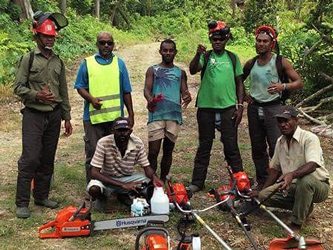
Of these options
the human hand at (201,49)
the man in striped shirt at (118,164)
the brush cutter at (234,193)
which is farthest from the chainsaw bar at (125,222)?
the human hand at (201,49)

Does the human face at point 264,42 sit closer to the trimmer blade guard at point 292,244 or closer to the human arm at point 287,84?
the human arm at point 287,84

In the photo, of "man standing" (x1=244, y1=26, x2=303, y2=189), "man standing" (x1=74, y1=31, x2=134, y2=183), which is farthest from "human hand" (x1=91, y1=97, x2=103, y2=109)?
"man standing" (x1=244, y1=26, x2=303, y2=189)

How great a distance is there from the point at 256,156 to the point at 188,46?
55.4 ft

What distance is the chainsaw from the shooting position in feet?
15.4

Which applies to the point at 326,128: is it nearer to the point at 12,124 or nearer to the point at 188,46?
the point at 12,124

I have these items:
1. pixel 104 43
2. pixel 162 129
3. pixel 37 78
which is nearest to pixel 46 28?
pixel 37 78

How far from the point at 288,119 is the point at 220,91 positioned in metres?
1.11

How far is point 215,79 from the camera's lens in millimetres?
5625

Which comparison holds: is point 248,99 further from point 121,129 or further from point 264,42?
point 121,129

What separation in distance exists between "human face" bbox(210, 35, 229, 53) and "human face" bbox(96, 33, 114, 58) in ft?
3.76

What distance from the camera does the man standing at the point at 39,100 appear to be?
5047 millimetres

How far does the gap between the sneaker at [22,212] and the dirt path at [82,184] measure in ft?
0.21

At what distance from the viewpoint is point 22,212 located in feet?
17.2

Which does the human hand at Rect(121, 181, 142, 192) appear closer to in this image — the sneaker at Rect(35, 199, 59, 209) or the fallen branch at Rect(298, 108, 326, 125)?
the sneaker at Rect(35, 199, 59, 209)
